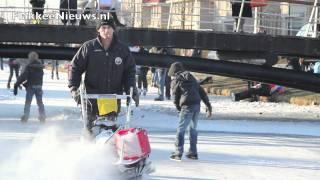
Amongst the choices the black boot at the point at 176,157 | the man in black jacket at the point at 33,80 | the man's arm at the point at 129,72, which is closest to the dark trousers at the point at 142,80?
the man in black jacket at the point at 33,80

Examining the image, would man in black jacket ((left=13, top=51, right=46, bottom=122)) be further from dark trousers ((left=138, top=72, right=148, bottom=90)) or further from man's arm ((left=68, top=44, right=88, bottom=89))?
dark trousers ((left=138, top=72, right=148, bottom=90))

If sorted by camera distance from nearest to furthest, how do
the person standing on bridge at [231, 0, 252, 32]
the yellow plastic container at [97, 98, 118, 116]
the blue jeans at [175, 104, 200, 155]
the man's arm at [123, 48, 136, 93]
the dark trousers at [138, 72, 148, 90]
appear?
1. the yellow plastic container at [97, 98, 118, 116]
2. the man's arm at [123, 48, 136, 93]
3. the blue jeans at [175, 104, 200, 155]
4. the person standing on bridge at [231, 0, 252, 32]
5. the dark trousers at [138, 72, 148, 90]

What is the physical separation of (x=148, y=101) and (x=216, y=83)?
26.5 feet

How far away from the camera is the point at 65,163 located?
6.91 meters

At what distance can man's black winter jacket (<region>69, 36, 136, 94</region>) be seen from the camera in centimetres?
693

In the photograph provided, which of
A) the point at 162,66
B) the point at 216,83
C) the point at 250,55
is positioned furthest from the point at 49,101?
the point at 216,83

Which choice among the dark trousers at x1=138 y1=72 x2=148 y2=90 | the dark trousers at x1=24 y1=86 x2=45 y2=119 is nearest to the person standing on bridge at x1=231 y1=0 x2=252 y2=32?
the dark trousers at x1=24 y1=86 x2=45 y2=119

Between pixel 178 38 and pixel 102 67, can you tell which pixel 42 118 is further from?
pixel 102 67

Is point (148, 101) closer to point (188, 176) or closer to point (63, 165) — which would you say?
point (188, 176)

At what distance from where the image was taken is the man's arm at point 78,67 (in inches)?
273

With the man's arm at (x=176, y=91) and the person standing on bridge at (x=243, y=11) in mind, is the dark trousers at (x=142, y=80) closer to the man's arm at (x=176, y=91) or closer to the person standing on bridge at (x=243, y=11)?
the person standing on bridge at (x=243, y=11)

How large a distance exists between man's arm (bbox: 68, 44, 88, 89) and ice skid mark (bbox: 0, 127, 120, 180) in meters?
0.66

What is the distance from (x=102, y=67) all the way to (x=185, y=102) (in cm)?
364

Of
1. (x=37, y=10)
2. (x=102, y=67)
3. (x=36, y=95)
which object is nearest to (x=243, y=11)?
(x=37, y=10)
